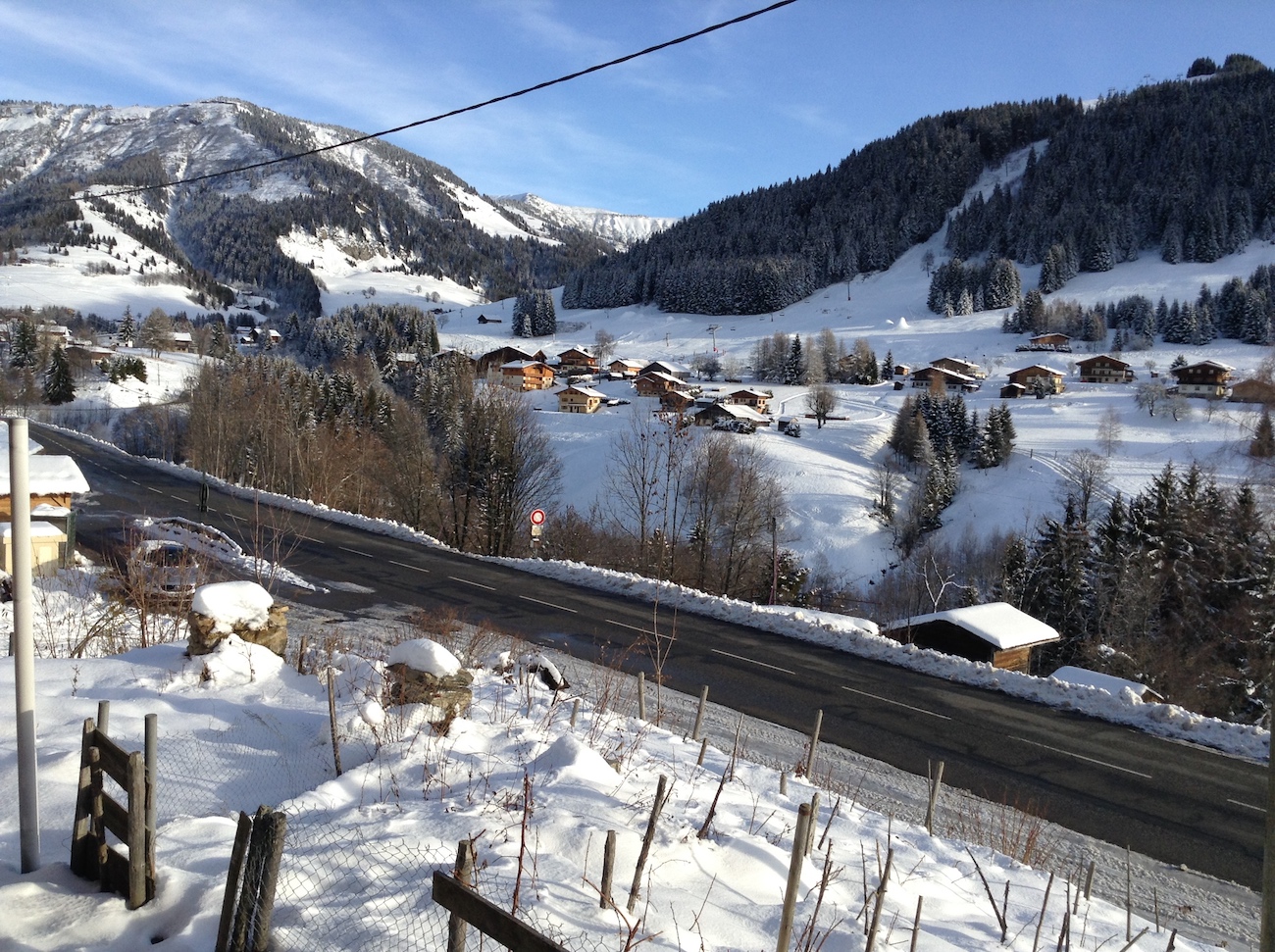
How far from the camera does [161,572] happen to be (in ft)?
46.1

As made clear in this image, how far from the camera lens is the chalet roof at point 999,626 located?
1908 cm

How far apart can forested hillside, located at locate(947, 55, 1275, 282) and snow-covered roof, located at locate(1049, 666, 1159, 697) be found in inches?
5358

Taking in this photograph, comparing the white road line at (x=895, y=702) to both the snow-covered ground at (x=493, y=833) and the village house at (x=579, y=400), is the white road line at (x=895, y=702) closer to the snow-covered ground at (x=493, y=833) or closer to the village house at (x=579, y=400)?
the snow-covered ground at (x=493, y=833)

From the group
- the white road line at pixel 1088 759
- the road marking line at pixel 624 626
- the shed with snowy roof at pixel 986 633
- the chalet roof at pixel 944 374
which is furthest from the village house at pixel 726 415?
the white road line at pixel 1088 759

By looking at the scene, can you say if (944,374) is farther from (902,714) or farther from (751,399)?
(902,714)

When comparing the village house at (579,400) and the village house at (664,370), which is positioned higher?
the village house at (664,370)

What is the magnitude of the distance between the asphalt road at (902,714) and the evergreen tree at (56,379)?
55.9 metres

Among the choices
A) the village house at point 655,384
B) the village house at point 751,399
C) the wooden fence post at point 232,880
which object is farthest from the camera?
the village house at point 655,384

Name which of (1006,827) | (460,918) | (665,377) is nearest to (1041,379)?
(665,377)

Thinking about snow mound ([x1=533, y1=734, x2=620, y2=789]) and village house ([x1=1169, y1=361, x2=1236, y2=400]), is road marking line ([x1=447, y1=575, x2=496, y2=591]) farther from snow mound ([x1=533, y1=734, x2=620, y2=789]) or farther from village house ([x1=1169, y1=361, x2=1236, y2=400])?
village house ([x1=1169, y1=361, x2=1236, y2=400])

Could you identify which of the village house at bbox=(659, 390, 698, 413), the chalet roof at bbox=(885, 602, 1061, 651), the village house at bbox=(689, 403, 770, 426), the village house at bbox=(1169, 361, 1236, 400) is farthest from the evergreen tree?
the village house at bbox=(1169, 361, 1236, 400)

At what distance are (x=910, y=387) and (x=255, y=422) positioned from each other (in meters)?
72.5

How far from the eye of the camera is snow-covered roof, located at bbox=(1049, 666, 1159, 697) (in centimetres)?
1579

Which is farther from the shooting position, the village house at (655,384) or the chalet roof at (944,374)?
the chalet roof at (944,374)
